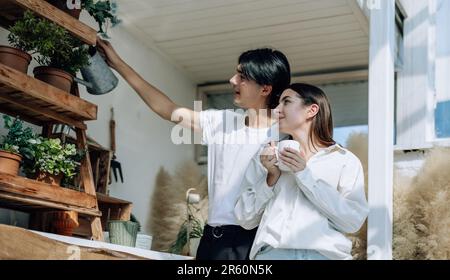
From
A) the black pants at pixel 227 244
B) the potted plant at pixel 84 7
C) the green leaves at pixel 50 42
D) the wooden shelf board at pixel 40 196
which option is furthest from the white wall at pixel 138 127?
the black pants at pixel 227 244

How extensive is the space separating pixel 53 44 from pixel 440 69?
6.66ft

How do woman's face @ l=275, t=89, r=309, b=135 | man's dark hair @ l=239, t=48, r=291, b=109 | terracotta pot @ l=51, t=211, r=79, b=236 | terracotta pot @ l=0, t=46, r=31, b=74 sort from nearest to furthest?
woman's face @ l=275, t=89, r=309, b=135, terracotta pot @ l=0, t=46, r=31, b=74, man's dark hair @ l=239, t=48, r=291, b=109, terracotta pot @ l=51, t=211, r=79, b=236

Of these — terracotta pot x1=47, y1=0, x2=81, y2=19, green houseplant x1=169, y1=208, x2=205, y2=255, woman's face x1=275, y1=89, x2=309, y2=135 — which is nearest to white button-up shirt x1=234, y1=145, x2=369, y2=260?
woman's face x1=275, y1=89, x2=309, y2=135

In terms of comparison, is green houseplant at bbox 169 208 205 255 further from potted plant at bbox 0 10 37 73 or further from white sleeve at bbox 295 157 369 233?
white sleeve at bbox 295 157 369 233

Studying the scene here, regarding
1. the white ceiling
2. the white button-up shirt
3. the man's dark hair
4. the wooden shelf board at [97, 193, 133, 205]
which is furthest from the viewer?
the white ceiling

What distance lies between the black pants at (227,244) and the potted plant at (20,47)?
837 millimetres

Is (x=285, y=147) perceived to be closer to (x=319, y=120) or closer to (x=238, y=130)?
(x=319, y=120)

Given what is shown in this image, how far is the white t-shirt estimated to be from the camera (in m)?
2.46

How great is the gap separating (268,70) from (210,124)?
0.93 ft

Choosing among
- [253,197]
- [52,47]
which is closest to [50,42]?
[52,47]

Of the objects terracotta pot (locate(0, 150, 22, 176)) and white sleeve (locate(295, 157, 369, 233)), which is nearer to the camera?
white sleeve (locate(295, 157, 369, 233))

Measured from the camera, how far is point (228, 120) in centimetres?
263

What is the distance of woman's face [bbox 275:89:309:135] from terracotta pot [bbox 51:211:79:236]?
32.9 inches

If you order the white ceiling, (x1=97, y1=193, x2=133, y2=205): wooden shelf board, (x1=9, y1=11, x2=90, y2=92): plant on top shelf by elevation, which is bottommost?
(x1=97, y1=193, x2=133, y2=205): wooden shelf board
